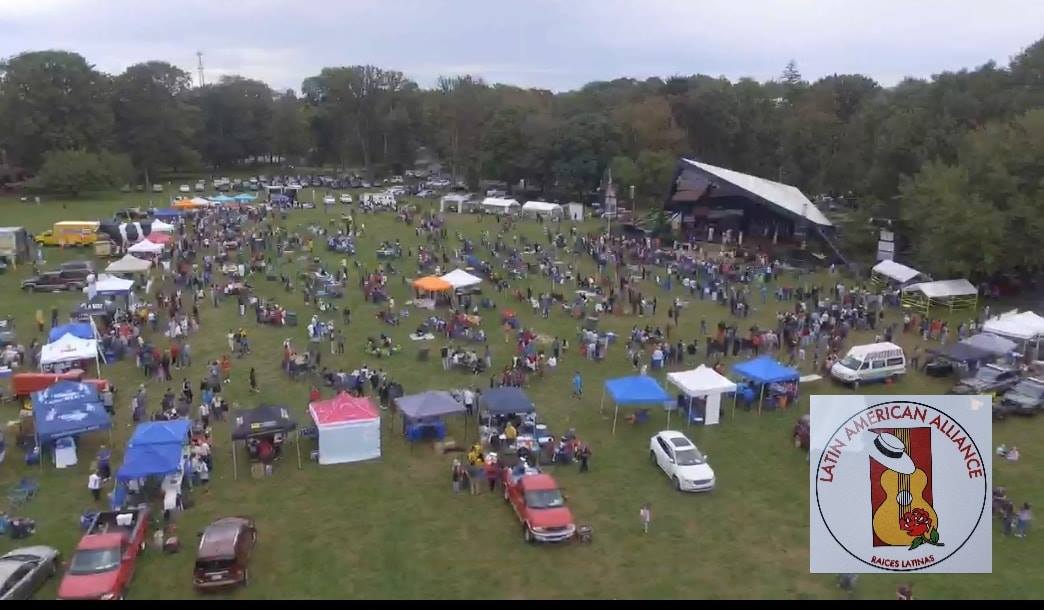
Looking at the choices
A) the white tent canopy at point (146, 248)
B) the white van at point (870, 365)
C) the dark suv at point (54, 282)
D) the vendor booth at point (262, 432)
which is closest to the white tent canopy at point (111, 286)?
the dark suv at point (54, 282)

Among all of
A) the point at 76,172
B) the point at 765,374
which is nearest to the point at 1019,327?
the point at 765,374

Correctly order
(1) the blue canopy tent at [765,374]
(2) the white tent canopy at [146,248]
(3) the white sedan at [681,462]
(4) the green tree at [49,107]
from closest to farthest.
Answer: (3) the white sedan at [681,462] < (1) the blue canopy tent at [765,374] < (2) the white tent canopy at [146,248] < (4) the green tree at [49,107]

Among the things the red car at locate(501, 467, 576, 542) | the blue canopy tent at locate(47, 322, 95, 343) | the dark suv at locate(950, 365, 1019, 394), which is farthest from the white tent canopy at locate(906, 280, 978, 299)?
the blue canopy tent at locate(47, 322, 95, 343)

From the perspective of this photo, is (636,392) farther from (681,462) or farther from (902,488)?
(902,488)

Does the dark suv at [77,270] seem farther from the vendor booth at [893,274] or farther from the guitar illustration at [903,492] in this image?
the vendor booth at [893,274]

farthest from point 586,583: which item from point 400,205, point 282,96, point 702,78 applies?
point 282,96

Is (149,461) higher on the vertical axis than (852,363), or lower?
higher

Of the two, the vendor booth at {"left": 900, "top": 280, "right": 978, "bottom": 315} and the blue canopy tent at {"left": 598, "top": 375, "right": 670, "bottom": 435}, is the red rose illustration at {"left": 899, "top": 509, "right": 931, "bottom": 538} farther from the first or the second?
the vendor booth at {"left": 900, "top": 280, "right": 978, "bottom": 315}
